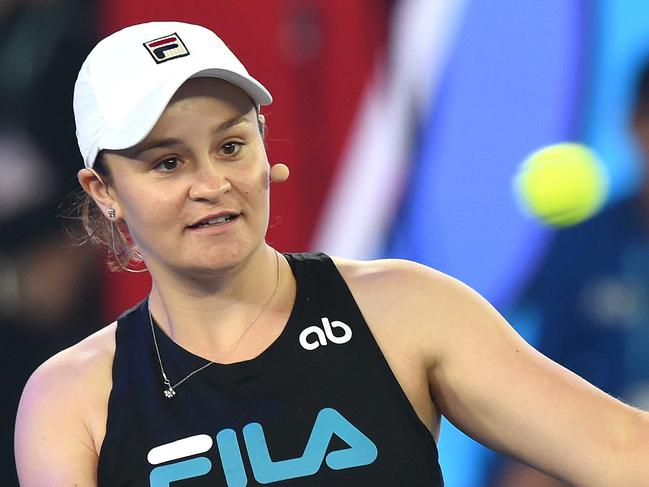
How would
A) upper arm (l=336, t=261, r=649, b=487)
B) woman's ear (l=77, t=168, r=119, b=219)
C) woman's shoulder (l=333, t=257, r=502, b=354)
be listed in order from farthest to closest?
woman's ear (l=77, t=168, r=119, b=219) → woman's shoulder (l=333, t=257, r=502, b=354) → upper arm (l=336, t=261, r=649, b=487)

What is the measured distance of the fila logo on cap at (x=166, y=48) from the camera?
5.58 feet

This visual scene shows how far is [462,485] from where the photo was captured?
309 cm

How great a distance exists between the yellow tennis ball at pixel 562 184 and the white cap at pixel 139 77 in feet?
4.86

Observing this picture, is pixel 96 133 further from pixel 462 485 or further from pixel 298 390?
pixel 462 485

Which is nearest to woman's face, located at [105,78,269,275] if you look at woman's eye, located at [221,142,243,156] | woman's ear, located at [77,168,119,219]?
woman's eye, located at [221,142,243,156]

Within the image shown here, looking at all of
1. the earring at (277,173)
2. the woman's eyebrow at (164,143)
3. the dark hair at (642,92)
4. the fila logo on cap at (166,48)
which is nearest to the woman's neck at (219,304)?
the earring at (277,173)

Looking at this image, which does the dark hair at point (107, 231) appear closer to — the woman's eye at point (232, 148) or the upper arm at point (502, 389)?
the woman's eye at point (232, 148)

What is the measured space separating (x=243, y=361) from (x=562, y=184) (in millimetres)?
1552

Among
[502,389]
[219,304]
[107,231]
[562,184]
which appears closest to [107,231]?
[107,231]

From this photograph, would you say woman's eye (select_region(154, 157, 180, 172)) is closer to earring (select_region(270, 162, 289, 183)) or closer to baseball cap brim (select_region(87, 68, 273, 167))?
baseball cap brim (select_region(87, 68, 273, 167))

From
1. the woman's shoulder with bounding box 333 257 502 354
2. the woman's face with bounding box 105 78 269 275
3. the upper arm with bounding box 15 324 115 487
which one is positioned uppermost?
the woman's face with bounding box 105 78 269 275

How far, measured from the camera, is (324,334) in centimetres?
179

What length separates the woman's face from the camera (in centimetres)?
167

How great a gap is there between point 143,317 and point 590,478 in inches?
31.2
